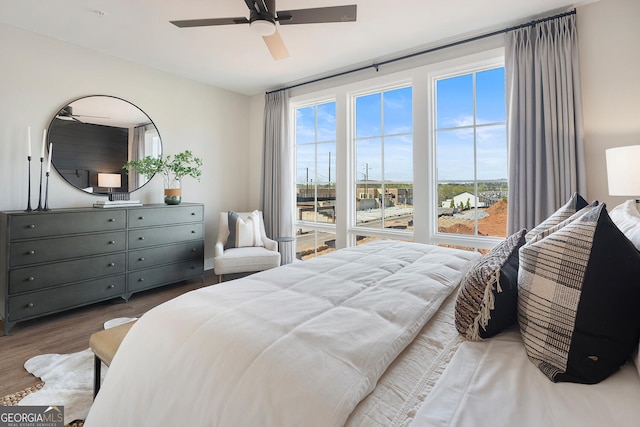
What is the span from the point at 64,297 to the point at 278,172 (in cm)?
273

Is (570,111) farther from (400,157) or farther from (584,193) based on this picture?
(400,157)

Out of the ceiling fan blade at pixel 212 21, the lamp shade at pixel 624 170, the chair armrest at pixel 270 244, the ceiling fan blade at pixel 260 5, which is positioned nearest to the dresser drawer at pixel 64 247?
the chair armrest at pixel 270 244

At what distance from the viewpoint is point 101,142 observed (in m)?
3.35

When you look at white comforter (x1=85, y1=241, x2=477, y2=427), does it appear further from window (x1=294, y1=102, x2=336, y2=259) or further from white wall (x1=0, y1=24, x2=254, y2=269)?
white wall (x1=0, y1=24, x2=254, y2=269)

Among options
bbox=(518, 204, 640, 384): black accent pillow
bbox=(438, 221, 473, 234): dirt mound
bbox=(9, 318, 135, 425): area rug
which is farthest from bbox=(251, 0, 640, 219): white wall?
bbox=(9, 318, 135, 425): area rug

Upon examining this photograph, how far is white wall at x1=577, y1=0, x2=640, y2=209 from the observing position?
2.26 meters

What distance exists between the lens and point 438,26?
2.76m

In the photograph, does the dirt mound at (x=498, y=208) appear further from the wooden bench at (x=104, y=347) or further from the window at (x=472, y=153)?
the wooden bench at (x=104, y=347)

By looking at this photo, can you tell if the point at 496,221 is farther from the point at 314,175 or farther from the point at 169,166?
the point at 169,166

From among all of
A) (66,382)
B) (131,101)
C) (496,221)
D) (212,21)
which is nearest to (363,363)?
(66,382)

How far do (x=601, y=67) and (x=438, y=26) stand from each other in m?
1.34

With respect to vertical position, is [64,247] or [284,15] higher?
[284,15]

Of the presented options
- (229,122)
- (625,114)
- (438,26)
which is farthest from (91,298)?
(625,114)

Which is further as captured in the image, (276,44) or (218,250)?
(218,250)
